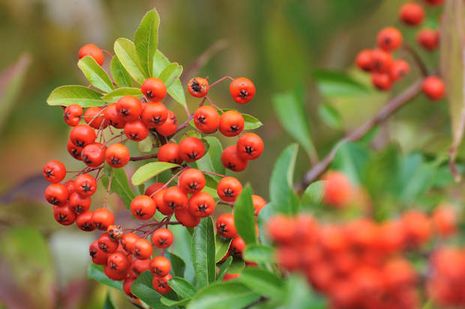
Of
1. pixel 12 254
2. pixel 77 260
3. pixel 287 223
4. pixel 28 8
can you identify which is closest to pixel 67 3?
pixel 28 8

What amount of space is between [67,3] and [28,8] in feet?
0.68

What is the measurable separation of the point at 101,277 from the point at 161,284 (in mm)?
133

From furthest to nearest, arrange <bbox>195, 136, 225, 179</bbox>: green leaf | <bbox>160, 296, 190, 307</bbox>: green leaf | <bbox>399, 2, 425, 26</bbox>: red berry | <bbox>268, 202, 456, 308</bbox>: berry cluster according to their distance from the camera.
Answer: <bbox>399, 2, 425, 26</bbox>: red berry
<bbox>195, 136, 225, 179</bbox>: green leaf
<bbox>160, 296, 190, 307</bbox>: green leaf
<bbox>268, 202, 456, 308</bbox>: berry cluster

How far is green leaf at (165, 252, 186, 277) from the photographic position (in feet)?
2.62

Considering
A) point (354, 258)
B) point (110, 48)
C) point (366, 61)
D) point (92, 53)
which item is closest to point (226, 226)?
point (92, 53)

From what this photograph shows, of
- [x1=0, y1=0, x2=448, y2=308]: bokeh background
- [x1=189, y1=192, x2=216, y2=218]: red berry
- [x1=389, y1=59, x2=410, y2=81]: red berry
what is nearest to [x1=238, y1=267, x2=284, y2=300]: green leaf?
[x1=189, y1=192, x2=216, y2=218]: red berry

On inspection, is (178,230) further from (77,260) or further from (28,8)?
(28,8)

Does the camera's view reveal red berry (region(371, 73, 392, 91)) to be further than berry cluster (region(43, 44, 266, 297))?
Yes

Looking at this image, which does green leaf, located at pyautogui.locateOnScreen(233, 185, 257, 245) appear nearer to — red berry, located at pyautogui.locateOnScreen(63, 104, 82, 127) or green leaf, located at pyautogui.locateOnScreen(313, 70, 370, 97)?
red berry, located at pyautogui.locateOnScreen(63, 104, 82, 127)

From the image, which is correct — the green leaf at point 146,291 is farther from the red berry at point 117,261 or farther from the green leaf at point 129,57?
the green leaf at point 129,57

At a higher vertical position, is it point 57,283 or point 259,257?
point 259,257

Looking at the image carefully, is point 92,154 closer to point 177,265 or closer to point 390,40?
point 177,265

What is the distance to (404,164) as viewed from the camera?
53 centimetres

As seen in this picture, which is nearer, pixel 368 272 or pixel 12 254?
pixel 368 272
